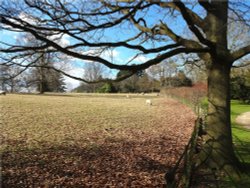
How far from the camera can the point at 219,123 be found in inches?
325

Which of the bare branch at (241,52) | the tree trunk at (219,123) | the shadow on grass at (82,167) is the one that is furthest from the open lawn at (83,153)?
the bare branch at (241,52)

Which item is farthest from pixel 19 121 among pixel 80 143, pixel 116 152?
pixel 116 152

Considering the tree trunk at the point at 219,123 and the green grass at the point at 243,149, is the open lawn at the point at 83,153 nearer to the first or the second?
the tree trunk at the point at 219,123

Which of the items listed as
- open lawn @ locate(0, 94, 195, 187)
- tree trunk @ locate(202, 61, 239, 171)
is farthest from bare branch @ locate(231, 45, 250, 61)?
open lawn @ locate(0, 94, 195, 187)

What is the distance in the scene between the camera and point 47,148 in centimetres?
1020

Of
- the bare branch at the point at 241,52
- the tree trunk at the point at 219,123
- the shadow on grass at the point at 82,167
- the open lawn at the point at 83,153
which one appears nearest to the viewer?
the shadow on grass at the point at 82,167

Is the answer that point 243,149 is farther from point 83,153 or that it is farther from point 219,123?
point 83,153

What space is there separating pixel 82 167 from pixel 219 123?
13.2 feet

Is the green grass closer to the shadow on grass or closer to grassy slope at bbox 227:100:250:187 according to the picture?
grassy slope at bbox 227:100:250:187

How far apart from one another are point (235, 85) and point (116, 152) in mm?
38297

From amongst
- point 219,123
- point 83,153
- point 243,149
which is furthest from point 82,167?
point 243,149

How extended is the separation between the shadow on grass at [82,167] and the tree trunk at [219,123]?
1.59 meters

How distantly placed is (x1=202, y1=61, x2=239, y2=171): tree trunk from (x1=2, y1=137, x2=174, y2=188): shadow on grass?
1590 millimetres

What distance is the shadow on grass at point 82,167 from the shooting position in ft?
24.6
